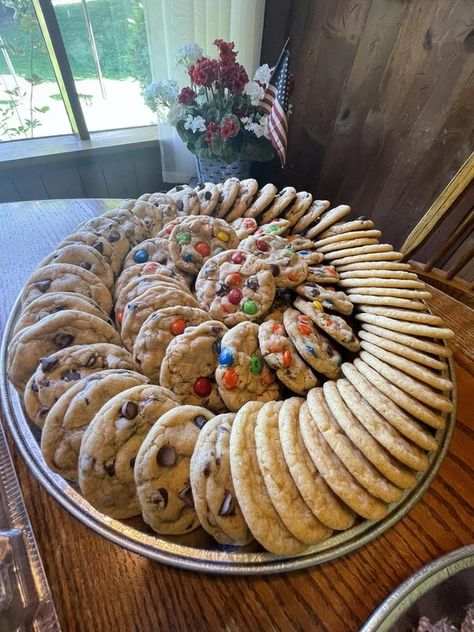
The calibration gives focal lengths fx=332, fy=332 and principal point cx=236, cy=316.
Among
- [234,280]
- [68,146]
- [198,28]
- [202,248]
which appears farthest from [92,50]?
[234,280]

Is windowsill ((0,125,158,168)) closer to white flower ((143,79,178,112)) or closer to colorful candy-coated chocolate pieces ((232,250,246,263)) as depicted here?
white flower ((143,79,178,112))

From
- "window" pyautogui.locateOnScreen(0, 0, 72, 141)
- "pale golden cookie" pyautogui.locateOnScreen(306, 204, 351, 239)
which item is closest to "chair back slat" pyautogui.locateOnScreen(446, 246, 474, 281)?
"pale golden cookie" pyautogui.locateOnScreen(306, 204, 351, 239)

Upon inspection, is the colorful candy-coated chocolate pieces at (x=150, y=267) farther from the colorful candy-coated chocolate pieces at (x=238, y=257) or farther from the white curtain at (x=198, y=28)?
the white curtain at (x=198, y=28)

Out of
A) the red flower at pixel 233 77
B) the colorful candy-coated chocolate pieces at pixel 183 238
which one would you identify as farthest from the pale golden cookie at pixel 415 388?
the red flower at pixel 233 77

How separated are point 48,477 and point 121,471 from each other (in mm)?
210

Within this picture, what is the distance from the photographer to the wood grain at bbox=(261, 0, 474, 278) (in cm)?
164

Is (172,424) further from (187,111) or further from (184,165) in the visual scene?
(184,165)

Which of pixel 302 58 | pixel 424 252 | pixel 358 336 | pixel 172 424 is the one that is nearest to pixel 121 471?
pixel 172 424

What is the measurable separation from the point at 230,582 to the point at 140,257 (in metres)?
0.97

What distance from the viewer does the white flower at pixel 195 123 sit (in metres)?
1.87

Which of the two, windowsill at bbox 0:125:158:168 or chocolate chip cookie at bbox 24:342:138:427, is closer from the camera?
chocolate chip cookie at bbox 24:342:138:427

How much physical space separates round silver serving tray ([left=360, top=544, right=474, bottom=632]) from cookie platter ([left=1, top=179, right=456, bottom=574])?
0.32 feet

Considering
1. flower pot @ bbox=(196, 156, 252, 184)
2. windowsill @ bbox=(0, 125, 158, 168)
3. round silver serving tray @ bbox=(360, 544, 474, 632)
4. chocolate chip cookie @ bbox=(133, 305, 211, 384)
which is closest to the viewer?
round silver serving tray @ bbox=(360, 544, 474, 632)

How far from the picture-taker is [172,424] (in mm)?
735
